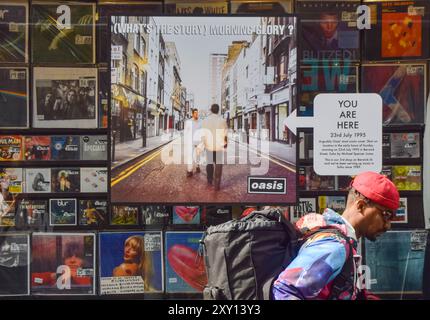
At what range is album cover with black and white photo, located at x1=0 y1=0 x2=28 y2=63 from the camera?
4.28 m

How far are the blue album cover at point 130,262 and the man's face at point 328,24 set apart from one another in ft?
6.02

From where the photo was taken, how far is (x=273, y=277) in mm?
2482

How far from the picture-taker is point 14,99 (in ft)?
14.1

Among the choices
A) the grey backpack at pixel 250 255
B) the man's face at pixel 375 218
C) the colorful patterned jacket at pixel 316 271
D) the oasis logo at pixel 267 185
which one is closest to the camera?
the colorful patterned jacket at pixel 316 271

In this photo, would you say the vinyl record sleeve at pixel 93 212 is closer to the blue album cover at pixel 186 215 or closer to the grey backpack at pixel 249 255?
the blue album cover at pixel 186 215

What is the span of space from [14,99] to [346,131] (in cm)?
229

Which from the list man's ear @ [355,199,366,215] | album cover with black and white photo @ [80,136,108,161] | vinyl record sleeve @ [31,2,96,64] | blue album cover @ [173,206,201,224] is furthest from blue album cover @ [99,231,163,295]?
man's ear @ [355,199,366,215]

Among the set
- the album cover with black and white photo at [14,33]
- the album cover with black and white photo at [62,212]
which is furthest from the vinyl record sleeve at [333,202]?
the album cover with black and white photo at [14,33]

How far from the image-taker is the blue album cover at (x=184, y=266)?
4379mm

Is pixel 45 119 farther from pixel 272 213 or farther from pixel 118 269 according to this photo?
pixel 272 213

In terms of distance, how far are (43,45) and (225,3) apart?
4.23 feet

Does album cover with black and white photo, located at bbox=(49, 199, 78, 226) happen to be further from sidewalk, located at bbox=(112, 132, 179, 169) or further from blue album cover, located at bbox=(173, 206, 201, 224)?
blue album cover, located at bbox=(173, 206, 201, 224)

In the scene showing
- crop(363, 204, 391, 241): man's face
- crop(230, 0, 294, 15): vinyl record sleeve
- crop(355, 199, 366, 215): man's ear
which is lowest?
crop(363, 204, 391, 241): man's face

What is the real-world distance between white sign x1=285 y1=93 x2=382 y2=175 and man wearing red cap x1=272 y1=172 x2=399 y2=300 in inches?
63.2
